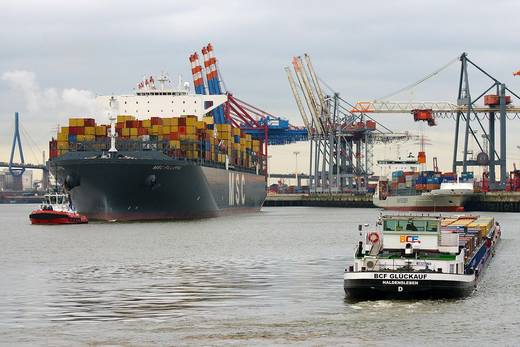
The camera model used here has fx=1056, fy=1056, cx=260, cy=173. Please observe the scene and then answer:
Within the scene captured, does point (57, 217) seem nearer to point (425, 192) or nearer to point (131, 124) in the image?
point (131, 124)

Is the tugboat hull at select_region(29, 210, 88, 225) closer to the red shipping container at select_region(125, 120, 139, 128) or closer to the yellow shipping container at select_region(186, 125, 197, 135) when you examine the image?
the red shipping container at select_region(125, 120, 139, 128)

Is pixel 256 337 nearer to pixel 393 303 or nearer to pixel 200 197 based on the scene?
pixel 393 303

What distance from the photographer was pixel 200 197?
104250 millimetres

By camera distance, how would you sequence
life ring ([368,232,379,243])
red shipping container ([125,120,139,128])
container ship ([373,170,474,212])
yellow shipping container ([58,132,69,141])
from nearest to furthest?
life ring ([368,232,379,243]), red shipping container ([125,120,139,128]), yellow shipping container ([58,132,69,141]), container ship ([373,170,474,212])

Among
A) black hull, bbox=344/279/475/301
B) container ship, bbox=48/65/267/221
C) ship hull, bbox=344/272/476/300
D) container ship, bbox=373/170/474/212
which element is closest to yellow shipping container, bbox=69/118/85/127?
container ship, bbox=48/65/267/221

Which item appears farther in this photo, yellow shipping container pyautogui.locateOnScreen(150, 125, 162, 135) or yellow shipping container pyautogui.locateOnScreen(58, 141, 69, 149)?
yellow shipping container pyautogui.locateOnScreen(58, 141, 69, 149)

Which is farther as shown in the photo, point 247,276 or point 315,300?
point 247,276

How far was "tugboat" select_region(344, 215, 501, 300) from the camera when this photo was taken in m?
36.5

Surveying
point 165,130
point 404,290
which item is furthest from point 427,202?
point 404,290

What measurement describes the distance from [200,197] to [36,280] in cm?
5778

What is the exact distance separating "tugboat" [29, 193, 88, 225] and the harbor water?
2883cm

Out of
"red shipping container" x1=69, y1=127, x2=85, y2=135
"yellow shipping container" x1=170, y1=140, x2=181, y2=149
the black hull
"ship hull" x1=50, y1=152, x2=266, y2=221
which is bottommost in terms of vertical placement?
the black hull

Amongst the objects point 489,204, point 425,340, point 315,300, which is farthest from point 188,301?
point 489,204

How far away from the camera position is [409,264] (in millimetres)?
37500
